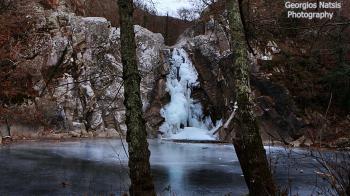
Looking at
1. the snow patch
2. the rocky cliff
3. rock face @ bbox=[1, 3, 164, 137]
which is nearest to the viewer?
the rocky cliff

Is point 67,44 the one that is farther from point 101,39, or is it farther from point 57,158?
point 57,158

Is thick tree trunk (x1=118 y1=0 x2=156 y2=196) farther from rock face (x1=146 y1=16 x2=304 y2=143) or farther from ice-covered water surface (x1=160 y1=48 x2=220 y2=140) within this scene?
ice-covered water surface (x1=160 y1=48 x2=220 y2=140)

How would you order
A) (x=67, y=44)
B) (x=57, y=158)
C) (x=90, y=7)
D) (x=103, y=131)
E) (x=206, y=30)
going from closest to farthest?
(x=57, y=158) < (x=103, y=131) < (x=67, y=44) < (x=206, y=30) < (x=90, y=7)

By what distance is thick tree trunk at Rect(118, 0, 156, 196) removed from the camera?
5445 mm

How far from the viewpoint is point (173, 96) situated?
30.5 m

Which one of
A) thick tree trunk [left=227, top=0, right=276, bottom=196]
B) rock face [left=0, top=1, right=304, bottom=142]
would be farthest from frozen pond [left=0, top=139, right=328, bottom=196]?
A: rock face [left=0, top=1, right=304, bottom=142]

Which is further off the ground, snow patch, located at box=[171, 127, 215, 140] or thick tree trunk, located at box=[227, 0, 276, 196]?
thick tree trunk, located at box=[227, 0, 276, 196]

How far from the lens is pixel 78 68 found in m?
30.2

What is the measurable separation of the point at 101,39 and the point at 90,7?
8615 millimetres

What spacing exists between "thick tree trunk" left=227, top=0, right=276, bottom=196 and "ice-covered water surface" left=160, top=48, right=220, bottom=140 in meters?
20.4

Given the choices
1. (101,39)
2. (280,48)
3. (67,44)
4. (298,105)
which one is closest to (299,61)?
(280,48)

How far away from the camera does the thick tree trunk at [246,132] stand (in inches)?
232

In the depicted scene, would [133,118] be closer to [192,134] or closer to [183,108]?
[192,134]

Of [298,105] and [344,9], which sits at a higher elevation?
[344,9]
